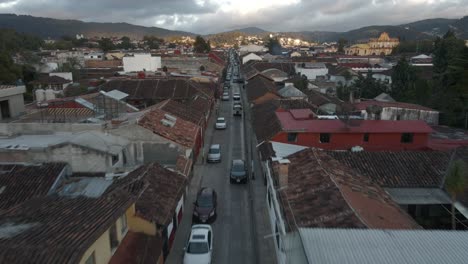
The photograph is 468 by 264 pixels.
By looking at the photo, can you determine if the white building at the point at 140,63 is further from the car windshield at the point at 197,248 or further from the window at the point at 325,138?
the car windshield at the point at 197,248

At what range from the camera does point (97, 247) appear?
32.2ft

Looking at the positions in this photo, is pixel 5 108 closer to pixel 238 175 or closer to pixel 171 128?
pixel 171 128

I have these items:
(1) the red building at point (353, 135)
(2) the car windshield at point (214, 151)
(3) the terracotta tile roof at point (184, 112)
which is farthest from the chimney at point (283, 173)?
(3) the terracotta tile roof at point (184, 112)

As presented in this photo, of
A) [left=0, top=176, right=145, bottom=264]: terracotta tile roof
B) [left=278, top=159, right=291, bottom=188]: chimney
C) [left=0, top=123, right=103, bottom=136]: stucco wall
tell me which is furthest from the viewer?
[left=0, top=123, right=103, bottom=136]: stucco wall

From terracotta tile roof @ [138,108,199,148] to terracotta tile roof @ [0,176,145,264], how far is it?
9.71 meters

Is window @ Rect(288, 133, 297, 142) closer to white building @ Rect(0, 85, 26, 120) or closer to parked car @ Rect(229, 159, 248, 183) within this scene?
parked car @ Rect(229, 159, 248, 183)

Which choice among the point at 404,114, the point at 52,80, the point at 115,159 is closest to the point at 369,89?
the point at 404,114

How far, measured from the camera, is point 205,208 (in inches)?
712

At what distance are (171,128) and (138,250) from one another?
11.9 metres

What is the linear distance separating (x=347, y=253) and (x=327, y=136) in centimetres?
1521

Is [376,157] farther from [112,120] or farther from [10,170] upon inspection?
[10,170]

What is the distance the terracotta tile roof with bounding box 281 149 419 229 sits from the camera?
460 inches

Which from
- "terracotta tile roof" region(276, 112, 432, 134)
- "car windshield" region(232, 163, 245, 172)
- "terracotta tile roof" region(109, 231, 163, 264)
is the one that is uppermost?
"terracotta tile roof" region(276, 112, 432, 134)

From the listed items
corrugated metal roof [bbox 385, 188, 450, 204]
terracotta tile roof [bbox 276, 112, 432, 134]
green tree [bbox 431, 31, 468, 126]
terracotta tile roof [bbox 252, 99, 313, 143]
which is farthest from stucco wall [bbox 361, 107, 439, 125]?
corrugated metal roof [bbox 385, 188, 450, 204]
